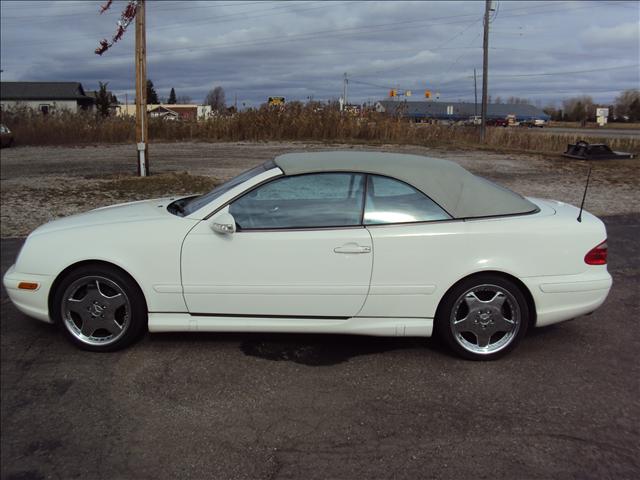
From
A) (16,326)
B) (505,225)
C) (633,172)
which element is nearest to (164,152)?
(633,172)

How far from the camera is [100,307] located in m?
4.18

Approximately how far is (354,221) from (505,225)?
1030 mm

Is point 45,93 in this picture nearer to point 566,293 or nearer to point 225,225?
point 225,225

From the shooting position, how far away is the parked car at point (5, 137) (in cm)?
2427

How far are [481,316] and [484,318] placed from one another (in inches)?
0.9

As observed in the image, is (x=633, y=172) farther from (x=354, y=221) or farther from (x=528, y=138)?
(x=354, y=221)

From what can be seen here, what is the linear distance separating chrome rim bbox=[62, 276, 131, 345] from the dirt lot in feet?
14.9

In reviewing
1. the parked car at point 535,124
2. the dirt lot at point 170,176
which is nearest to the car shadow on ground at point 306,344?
the dirt lot at point 170,176

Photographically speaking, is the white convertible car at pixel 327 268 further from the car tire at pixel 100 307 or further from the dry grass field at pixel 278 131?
the dry grass field at pixel 278 131

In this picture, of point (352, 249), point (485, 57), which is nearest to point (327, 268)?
point (352, 249)

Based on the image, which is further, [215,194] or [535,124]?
[535,124]

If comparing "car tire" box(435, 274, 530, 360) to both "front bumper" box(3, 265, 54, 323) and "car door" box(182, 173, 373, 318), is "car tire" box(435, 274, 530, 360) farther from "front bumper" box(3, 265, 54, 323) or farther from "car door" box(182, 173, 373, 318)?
"front bumper" box(3, 265, 54, 323)

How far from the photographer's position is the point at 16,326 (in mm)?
4680

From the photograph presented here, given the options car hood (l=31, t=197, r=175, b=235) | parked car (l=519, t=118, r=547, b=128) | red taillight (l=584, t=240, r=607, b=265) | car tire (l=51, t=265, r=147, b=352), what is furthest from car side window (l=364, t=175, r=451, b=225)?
parked car (l=519, t=118, r=547, b=128)
